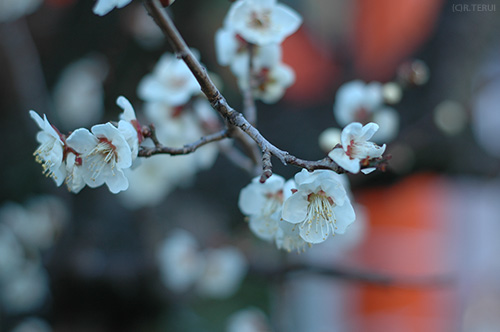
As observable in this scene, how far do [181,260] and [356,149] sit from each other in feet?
2.41

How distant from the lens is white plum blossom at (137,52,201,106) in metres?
0.61

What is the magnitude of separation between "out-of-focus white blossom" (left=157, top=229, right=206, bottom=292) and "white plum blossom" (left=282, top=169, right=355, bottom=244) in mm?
654

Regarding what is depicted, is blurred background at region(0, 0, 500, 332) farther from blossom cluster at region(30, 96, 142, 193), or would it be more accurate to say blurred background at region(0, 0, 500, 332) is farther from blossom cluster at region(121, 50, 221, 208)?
blossom cluster at region(30, 96, 142, 193)

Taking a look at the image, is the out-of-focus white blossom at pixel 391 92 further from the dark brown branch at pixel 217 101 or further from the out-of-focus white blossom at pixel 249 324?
the out-of-focus white blossom at pixel 249 324

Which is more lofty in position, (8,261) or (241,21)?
(241,21)

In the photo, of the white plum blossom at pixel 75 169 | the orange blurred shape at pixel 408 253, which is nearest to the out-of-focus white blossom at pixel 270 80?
the white plum blossom at pixel 75 169

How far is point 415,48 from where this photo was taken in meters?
1.30

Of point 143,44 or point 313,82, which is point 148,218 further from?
point 313,82

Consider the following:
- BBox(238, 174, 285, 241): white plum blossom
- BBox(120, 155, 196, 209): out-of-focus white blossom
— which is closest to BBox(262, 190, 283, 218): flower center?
BBox(238, 174, 285, 241): white plum blossom

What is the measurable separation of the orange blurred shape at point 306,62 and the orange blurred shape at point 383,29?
182 mm

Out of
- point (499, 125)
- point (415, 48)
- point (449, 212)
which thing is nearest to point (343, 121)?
point (415, 48)

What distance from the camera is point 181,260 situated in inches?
40.4

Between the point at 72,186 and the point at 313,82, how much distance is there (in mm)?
1786

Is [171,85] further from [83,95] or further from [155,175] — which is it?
[83,95]
